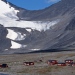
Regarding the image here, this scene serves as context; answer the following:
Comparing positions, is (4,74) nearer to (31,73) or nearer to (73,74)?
(31,73)

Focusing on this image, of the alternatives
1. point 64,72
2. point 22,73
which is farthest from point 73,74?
point 22,73

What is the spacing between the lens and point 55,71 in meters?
76.9

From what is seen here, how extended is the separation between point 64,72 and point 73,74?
4.14 meters

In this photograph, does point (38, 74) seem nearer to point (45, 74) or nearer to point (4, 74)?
point (45, 74)

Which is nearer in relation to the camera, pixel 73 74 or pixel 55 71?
pixel 73 74

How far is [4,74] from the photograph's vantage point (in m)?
78.0

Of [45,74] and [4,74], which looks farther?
[4,74]

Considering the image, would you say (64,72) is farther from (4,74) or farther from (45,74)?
(4,74)

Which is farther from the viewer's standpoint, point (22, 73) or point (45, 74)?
point (22, 73)

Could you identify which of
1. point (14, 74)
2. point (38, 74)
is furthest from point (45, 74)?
point (14, 74)

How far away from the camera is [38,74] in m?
73.2

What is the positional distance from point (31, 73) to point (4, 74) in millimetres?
4696

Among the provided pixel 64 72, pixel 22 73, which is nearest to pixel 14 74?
pixel 22 73

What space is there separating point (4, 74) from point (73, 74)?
12609 millimetres
